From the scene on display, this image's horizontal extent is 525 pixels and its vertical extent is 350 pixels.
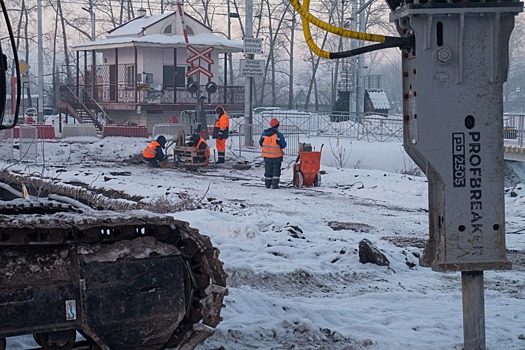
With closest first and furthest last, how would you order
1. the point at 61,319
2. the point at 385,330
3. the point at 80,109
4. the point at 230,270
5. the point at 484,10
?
1. the point at 61,319
2. the point at 484,10
3. the point at 385,330
4. the point at 230,270
5. the point at 80,109

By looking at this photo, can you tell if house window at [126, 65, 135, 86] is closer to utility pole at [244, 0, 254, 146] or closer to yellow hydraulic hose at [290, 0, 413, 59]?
utility pole at [244, 0, 254, 146]

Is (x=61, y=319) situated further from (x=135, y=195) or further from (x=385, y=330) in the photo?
(x=135, y=195)

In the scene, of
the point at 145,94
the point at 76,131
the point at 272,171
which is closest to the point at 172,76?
the point at 145,94

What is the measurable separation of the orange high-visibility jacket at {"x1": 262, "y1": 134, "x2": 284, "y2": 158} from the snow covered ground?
0.89m

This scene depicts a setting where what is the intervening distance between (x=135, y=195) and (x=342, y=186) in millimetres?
6724

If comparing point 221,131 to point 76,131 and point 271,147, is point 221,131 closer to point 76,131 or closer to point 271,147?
point 271,147

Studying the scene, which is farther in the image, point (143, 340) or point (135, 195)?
point (135, 195)

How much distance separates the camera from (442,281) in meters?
9.68

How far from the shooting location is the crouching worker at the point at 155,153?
24766 millimetres

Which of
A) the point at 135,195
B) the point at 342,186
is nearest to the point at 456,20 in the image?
the point at 135,195

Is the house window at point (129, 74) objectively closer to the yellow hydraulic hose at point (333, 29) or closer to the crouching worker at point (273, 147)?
the crouching worker at point (273, 147)

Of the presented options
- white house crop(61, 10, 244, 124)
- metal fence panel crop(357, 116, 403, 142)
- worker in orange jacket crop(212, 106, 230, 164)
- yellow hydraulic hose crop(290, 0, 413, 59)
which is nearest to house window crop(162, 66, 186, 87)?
white house crop(61, 10, 244, 124)

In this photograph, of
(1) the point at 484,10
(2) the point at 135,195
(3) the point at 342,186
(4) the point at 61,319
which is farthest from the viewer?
(3) the point at 342,186

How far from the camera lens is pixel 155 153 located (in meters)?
24.7
